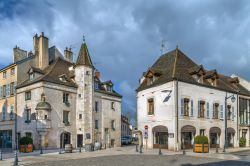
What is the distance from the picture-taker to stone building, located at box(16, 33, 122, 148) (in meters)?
34.2

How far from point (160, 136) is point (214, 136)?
22.7 feet

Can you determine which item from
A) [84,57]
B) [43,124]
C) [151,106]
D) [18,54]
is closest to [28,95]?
[43,124]

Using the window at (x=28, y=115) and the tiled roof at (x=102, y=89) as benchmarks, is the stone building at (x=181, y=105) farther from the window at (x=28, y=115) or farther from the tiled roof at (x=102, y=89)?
the window at (x=28, y=115)

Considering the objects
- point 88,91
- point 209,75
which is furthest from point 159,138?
point 88,91

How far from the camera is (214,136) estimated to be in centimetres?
3344

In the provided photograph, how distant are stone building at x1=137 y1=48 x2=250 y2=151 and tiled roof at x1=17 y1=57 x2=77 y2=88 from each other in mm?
9901

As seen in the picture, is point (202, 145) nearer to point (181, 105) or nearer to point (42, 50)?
point (181, 105)

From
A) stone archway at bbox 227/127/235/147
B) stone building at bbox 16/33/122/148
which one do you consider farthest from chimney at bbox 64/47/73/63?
stone archway at bbox 227/127/235/147

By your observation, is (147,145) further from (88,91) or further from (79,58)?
(79,58)

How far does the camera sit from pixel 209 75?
110ft

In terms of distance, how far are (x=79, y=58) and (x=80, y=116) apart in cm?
790

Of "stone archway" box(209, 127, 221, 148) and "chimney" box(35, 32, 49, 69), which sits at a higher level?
"chimney" box(35, 32, 49, 69)

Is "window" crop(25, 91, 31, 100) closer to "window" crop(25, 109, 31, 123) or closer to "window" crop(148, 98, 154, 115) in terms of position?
"window" crop(25, 109, 31, 123)

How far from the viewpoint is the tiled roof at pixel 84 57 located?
38.2 meters
